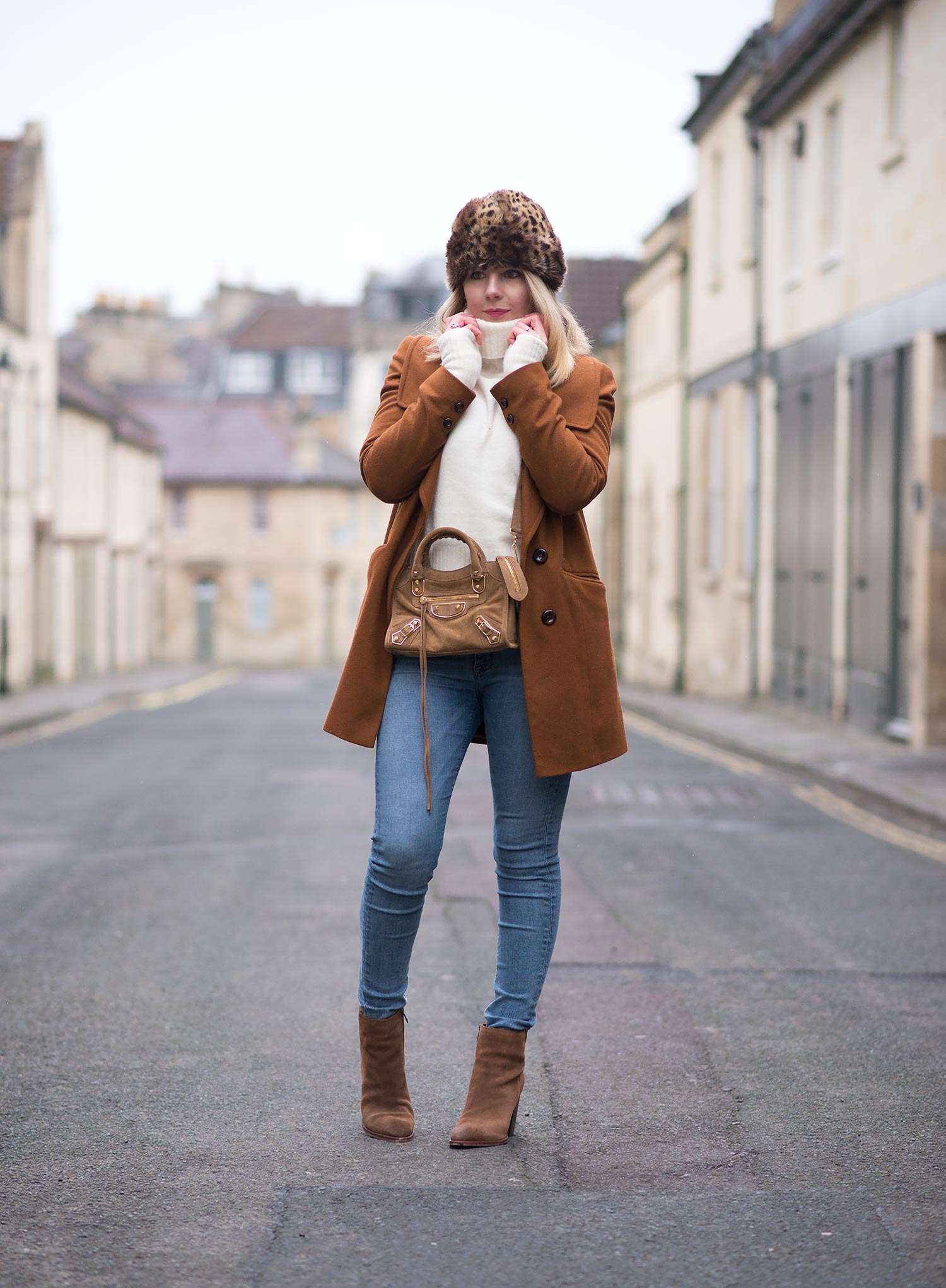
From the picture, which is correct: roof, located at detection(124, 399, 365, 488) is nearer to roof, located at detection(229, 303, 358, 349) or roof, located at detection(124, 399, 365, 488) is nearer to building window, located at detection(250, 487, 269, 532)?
building window, located at detection(250, 487, 269, 532)

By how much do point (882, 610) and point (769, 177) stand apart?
7.16m

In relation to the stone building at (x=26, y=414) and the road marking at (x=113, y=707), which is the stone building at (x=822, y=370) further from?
the stone building at (x=26, y=414)

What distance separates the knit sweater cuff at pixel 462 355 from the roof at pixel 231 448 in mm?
59708

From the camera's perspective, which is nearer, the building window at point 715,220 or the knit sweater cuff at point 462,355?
the knit sweater cuff at point 462,355

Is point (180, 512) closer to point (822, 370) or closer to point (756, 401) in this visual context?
point (756, 401)

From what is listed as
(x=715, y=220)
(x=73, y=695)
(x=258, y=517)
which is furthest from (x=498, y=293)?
(x=258, y=517)

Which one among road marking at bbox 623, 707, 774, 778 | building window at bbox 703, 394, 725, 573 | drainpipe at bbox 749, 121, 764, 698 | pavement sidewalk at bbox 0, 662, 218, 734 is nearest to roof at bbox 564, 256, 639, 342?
pavement sidewalk at bbox 0, 662, 218, 734

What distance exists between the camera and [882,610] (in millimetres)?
15125

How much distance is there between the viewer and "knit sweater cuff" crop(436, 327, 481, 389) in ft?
11.5

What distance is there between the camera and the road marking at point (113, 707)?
1864 cm

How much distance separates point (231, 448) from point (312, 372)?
18984 millimetres

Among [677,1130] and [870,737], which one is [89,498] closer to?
[870,737]


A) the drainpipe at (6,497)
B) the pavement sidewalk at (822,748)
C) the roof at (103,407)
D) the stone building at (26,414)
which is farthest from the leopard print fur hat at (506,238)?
the roof at (103,407)

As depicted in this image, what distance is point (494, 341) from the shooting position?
362 centimetres
